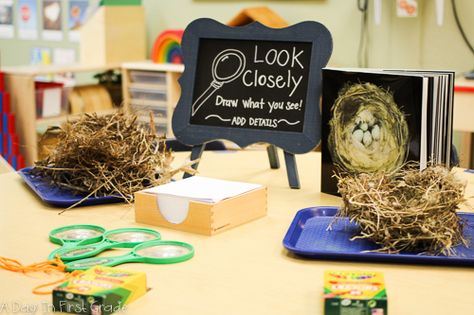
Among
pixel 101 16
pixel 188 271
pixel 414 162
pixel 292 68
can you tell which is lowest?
pixel 188 271

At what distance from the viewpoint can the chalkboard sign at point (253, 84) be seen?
1.84 metres

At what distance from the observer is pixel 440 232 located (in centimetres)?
128

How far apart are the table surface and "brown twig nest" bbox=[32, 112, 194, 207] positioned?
0.06 m

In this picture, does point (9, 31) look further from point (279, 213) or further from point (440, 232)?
point (440, 232)

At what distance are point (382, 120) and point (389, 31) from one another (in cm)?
212

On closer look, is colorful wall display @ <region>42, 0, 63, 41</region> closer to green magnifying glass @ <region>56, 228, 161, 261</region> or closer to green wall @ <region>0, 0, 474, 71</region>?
green wall @ <region>0, 0, 474, 71</region>

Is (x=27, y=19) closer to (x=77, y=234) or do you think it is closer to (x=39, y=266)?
(x=77, y=234)

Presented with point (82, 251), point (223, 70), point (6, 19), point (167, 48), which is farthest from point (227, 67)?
point (6, 19)

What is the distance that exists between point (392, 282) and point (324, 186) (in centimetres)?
61

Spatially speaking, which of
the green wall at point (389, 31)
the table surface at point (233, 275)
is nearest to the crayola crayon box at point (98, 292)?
the table surface at point (233, 275)

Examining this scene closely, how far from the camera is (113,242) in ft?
4.49

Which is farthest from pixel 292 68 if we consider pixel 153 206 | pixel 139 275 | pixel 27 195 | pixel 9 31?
pixel 9 31

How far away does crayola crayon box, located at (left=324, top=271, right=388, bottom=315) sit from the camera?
3.32 ft

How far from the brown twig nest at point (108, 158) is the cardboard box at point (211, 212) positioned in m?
0.16
